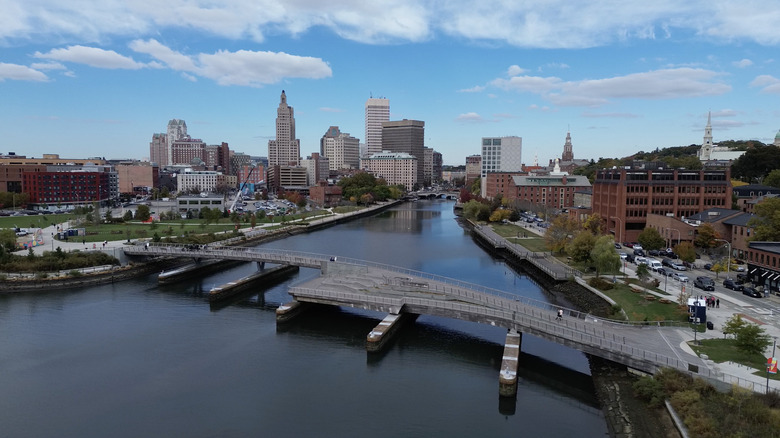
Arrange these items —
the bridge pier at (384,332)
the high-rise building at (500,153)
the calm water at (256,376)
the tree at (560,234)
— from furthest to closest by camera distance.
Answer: the high-rise building at (500,153)
the tree at (560,234)
the bridge pier at (384,332)
the calm water at (256,376)

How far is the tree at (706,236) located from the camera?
50.7 m

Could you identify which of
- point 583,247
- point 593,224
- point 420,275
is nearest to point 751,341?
point 583,247

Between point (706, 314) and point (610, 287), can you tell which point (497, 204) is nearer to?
point (610, 287)

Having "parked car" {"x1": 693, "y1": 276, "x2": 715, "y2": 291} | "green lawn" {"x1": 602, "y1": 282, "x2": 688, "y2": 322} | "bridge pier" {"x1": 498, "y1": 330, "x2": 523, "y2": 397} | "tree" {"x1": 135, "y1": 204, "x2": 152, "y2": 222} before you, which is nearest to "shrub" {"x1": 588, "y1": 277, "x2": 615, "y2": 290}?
"green lawn" {"x1": 602, "y1": 282, "x2": 688, "y2": 322}

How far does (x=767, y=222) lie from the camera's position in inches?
1759

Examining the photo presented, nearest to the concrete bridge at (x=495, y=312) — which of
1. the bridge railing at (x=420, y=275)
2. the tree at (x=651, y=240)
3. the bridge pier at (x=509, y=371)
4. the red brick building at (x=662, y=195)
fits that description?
the bridge railing at (x=420, y=275)

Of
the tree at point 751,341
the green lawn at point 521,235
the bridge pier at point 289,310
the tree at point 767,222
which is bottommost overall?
the bridge pier at point 289,310

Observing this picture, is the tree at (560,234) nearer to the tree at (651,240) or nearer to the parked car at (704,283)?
the tree at (651,240)

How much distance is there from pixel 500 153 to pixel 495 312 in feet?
470

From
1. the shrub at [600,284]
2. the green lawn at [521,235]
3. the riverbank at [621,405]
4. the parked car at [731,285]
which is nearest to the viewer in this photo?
the riverbank at [621,405]

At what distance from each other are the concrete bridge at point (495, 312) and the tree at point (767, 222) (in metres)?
19.7

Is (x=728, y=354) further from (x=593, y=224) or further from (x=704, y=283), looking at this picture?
(x=593, y=224)

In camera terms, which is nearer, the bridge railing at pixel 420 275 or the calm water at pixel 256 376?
the calm water at pixel 256 376

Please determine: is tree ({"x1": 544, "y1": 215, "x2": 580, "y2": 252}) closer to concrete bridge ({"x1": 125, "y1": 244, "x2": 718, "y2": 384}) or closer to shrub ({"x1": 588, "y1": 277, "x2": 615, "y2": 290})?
shrub ({"x1": 588, "y1": 277, "x2": 615, "y2": 290})
